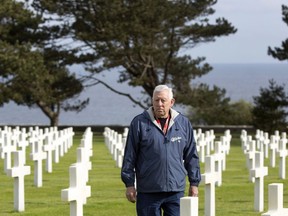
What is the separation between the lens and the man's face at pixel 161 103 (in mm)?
9531

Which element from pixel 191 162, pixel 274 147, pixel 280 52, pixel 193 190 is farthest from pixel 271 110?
pixel 193 190

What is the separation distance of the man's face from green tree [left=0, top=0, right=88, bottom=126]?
118 ft

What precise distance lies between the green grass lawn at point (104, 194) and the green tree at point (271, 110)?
706 inches

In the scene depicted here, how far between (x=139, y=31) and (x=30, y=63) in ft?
15.6

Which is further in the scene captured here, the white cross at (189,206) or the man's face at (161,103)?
the man's face at (161,103)

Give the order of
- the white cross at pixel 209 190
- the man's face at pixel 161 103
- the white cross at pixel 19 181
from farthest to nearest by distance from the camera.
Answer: the white cross at pixel 19 181 < the white cross at pixel 209 190 < the man's face at pixel 161 103

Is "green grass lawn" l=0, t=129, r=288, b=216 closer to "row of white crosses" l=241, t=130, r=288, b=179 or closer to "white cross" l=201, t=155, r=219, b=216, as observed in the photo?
"row of white crosses" l=241, t=130, r=288, b=179

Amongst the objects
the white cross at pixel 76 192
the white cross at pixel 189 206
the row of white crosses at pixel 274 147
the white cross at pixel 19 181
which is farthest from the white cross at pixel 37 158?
the white cross at pixel 189 206

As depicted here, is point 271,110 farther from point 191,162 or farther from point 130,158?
point 130,158

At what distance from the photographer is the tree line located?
4681cm

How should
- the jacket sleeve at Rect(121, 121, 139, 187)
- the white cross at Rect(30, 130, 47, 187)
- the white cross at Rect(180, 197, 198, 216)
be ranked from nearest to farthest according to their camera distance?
the white cross at Rect(180, 197, 198, 216) → the jacket sleeve at Rect(121, 121, 139, 187) → the white cross at Rect(30, 130, 47, 187)

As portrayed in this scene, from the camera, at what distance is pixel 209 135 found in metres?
29.7

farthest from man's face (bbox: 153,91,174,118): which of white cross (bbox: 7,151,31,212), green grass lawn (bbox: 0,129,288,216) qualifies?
white cross (bbox: 7,151,31,212)

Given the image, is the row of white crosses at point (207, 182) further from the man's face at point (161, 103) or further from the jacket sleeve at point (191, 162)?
the jacket sleeve at point (191, 162)
